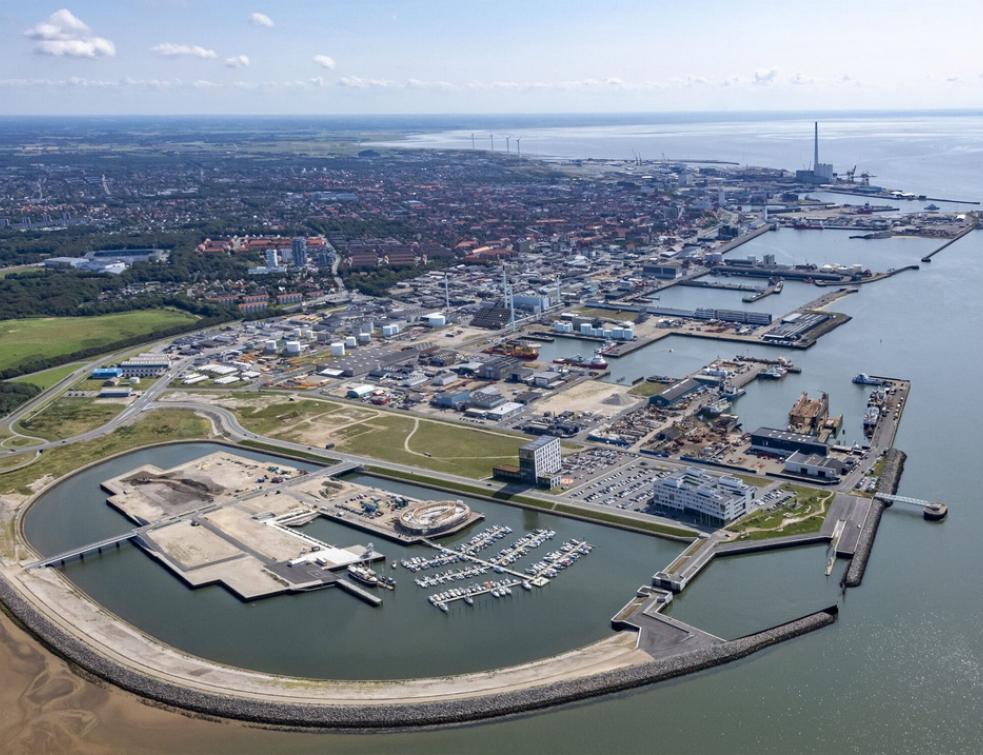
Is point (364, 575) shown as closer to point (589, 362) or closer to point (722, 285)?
point (589, 362)

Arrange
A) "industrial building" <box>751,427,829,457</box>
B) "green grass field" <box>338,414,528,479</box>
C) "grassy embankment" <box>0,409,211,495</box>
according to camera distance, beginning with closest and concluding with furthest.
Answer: "industrial building" <box>751,427,829,457</box>
"green grass field" <box>338,414,528,479</box>
"grassy embankment" <box>0,409,211,495</box>

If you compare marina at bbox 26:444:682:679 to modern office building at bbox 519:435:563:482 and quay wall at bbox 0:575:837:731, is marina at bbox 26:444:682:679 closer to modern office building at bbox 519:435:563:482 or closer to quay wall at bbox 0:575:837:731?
quay wall at bbox 0:575:837:731

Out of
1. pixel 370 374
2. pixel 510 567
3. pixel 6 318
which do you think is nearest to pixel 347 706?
pixel 510 567

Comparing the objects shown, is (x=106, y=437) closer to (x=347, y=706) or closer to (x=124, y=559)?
(x=124, y=559)

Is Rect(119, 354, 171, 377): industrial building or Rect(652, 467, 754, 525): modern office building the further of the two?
Rect(119, 354, 171, 377): industrial building

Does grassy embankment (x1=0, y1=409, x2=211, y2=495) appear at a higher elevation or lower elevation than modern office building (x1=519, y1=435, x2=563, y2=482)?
lower

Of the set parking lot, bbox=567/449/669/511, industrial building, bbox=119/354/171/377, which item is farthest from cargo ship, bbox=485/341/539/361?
industrial building, bbox=119/354/171/377
